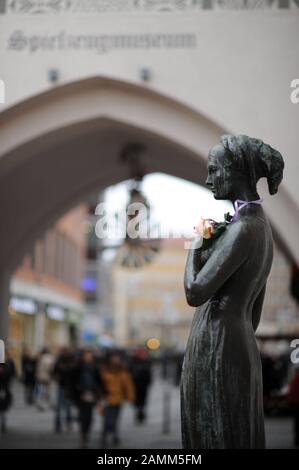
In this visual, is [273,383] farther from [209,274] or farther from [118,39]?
[209,274]

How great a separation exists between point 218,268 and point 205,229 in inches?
7.8

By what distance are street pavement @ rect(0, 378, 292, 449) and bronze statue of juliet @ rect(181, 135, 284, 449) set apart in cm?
972

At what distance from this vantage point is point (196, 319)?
11.0 ft

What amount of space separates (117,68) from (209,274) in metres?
7.81

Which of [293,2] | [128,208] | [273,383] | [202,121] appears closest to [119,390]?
[128,208]

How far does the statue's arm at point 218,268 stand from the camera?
10.4 ft

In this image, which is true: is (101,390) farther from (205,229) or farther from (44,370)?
(205,229)

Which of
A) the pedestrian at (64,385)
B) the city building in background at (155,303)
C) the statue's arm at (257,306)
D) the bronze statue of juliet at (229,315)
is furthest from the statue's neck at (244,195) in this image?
the city building in background at (155,303)

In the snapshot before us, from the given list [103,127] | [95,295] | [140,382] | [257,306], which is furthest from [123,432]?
[95,295]

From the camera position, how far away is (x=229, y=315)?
10.7ft

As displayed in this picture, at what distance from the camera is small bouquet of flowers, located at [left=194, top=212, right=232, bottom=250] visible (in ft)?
10.8

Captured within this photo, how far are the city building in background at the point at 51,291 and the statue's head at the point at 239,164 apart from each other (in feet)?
81.6

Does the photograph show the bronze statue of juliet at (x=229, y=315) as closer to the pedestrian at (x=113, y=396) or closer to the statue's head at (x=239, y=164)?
the statue's head at (x=239, y=164)
